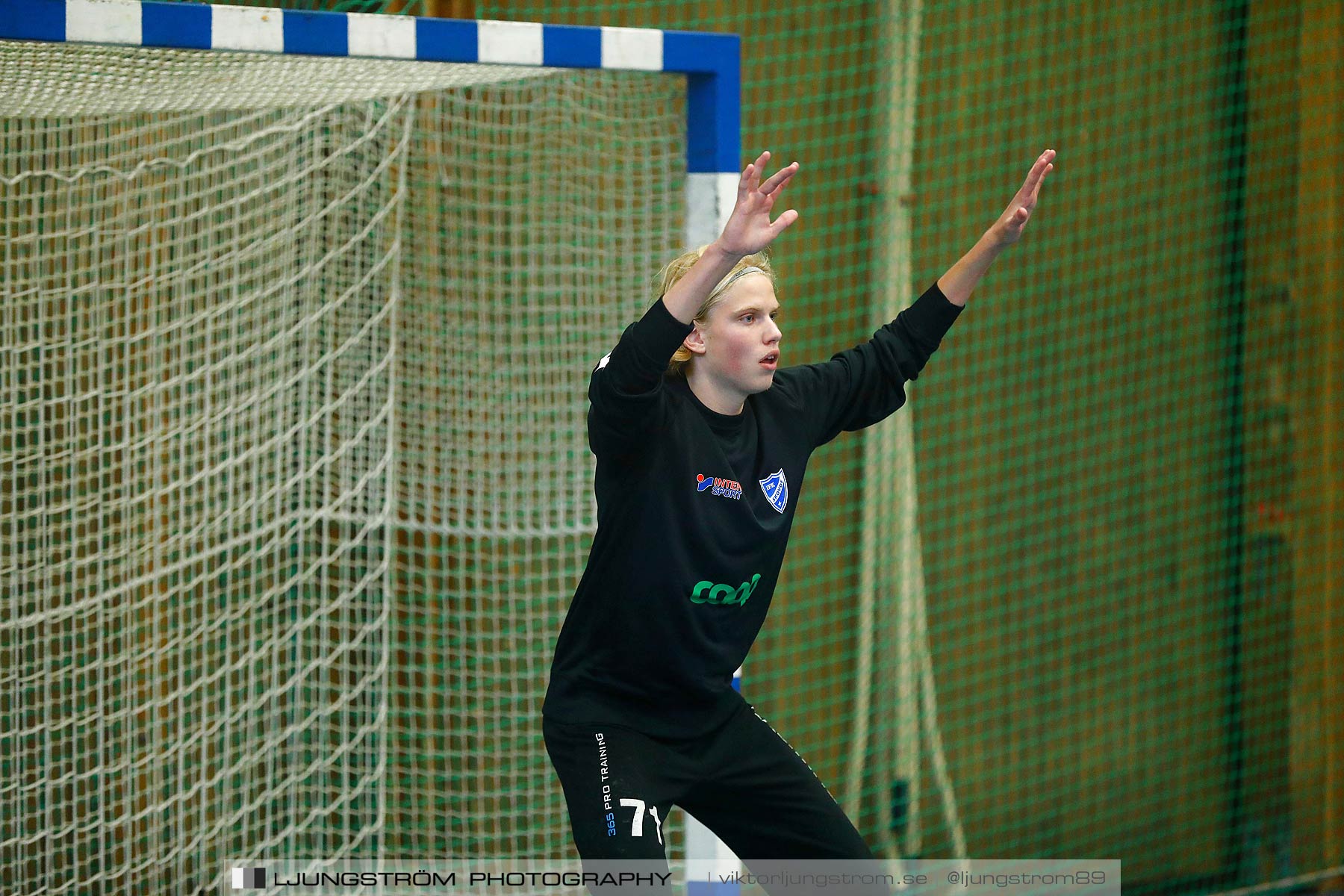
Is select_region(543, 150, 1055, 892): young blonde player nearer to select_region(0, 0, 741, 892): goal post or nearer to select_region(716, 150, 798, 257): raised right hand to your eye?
select_region(716, 150, 798, 257): raised right hand

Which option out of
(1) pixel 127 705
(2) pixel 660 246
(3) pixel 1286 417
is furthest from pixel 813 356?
(1) pixel 127 705

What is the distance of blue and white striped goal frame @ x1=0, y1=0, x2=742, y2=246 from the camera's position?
2.48m

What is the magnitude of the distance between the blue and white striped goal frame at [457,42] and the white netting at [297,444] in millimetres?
149

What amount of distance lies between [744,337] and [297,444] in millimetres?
1442

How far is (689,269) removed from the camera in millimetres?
2346

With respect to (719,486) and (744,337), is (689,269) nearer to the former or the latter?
(744,337)

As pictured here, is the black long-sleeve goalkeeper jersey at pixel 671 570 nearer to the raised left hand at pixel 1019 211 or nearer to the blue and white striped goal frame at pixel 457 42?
the raised left hand at pixel 1019 211

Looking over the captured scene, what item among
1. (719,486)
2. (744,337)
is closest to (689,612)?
(719,486)

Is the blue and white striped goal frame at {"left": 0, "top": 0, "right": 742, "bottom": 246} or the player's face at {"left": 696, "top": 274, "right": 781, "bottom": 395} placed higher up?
the blue and white striped goal frame at {"left": 0, "top": 0, "right": 742, "bottom": 246}

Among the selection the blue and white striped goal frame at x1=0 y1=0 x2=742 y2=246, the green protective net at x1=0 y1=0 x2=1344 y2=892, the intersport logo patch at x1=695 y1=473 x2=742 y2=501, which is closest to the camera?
the intersport logo patch at x1=695 y1=473 x2=742 y2=501

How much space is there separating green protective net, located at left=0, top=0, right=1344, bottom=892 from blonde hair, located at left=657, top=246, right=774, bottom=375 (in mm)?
685

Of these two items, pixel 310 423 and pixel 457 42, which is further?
pixel 310 423

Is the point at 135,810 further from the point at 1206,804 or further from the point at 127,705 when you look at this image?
the point at 1206,804

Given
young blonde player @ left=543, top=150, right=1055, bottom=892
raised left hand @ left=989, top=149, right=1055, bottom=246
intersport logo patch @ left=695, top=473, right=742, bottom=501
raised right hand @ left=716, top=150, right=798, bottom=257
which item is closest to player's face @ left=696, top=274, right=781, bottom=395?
young blonde player @ left=543, top=150, right=1055, bottom=892
